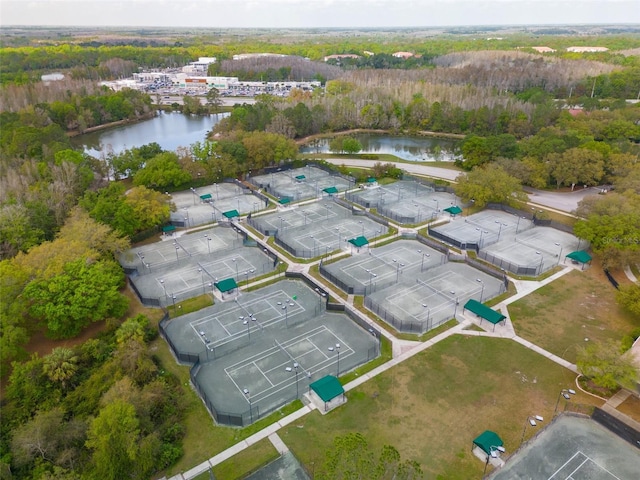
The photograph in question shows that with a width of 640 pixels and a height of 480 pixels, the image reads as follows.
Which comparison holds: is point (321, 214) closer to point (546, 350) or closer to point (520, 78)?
point (546, 350)

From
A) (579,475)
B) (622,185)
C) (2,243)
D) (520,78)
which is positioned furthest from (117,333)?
(520,78)

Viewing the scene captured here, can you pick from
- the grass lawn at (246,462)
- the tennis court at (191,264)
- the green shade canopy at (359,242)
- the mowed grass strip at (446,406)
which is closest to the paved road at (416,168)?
the green shade canopy at (359,242)

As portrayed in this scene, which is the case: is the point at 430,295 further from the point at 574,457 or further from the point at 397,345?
the point at 574,457

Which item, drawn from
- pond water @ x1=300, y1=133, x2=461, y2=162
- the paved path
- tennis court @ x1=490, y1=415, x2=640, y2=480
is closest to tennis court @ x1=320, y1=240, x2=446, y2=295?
the paved path

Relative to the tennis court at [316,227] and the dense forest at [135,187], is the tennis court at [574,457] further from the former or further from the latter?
the tennis court at [316,227]

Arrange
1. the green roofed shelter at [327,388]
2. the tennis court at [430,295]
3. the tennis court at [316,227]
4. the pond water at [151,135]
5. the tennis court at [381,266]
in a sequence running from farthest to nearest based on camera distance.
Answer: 1. the pond water at [151,135]
2. the tennis court at [316,227]
3. the tennis court at [381,266]
4. the tennis court at [430,295]
5. the green roofed shelter at [327,388]

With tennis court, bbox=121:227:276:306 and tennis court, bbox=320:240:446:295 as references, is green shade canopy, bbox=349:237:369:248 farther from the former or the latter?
tennis court, bbox=121:227:276:306

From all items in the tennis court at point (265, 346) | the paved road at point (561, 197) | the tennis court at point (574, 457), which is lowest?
the paved road at point (561, 197)
